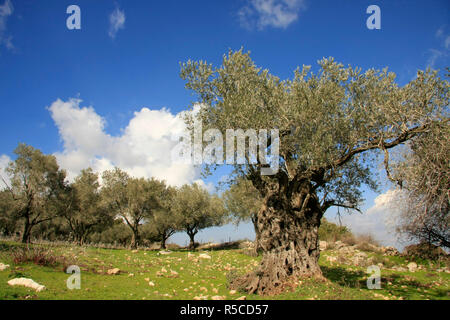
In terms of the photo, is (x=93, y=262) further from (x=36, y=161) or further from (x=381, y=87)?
(x=36, y=161)

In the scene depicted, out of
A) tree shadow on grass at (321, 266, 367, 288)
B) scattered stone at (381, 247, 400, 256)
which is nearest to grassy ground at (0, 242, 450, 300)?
tree shadow on grass at (321, 266, 367, 288)

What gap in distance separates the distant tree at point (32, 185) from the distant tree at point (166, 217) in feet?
54.7

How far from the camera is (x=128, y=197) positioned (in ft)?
149

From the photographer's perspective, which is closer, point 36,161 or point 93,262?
point 93,262

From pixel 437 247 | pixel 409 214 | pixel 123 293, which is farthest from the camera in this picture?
pixel 437 247

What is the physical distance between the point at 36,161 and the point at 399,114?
133ft

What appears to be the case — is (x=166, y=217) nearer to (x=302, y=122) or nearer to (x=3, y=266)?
(x=3, y=266)

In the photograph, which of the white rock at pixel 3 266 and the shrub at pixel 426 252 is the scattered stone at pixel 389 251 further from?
the white rock at pixel 3 266

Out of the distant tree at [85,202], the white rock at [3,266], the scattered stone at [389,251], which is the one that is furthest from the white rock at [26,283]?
the distant tree at [85,202]

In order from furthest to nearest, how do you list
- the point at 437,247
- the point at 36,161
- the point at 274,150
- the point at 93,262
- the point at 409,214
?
the point at 36,161 → the point at 437,247 → the point at 93,262 → the point at 274,150 → the point at 409,214

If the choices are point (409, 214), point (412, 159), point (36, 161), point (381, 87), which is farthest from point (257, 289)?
point (36, 161)

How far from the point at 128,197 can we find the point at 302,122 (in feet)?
127

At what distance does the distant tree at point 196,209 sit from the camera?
4934 centimetres
